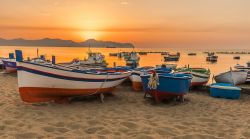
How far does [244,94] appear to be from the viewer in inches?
587

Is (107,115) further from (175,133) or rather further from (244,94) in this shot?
(244,94)

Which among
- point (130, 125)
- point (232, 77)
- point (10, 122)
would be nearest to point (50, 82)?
point (10, 122)

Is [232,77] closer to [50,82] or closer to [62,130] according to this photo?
[50,82]

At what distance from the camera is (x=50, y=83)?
386 inches

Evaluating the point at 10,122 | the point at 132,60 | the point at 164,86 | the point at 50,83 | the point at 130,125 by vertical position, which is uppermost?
the point at 50,83

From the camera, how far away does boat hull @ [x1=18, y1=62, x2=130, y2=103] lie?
375 inches

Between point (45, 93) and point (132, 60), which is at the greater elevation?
point (45, 93)

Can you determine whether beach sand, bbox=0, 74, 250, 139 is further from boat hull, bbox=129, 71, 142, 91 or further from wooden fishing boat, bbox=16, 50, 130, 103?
boat hull, bbox=129, 71, 142, 91

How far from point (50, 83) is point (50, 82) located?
0.04 meters

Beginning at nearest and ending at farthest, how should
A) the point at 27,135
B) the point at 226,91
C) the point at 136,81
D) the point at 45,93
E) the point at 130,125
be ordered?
the point at 27,135 → the point at 130,125 → the point at 45,93 → the point at 226,91 → the point at 136,81

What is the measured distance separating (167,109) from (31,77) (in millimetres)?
5426

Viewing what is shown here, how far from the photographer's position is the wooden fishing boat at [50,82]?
9.49 meters

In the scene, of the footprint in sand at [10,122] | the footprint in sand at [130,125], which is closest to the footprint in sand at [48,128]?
the footprint in sand at [10,122]

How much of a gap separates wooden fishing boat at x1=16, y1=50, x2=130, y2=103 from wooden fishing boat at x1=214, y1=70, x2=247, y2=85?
12.1 m
